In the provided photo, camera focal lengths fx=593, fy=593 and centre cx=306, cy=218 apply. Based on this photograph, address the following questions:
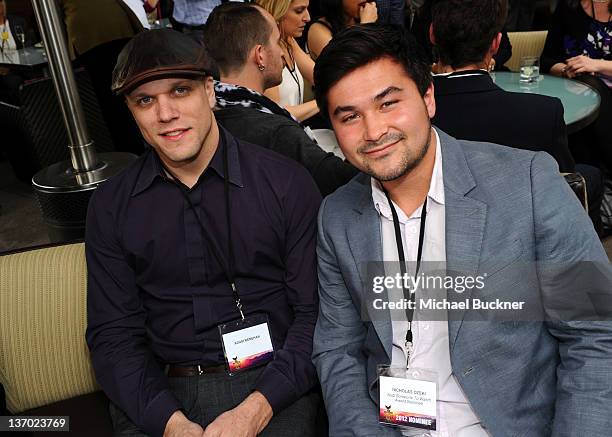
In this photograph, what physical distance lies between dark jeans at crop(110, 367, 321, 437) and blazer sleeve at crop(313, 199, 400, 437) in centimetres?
15

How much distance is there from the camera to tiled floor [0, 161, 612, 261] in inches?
159

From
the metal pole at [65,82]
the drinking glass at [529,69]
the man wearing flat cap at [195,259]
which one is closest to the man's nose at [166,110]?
the man wearing flat cap at [195,259]

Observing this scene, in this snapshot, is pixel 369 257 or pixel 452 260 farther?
pixel 369 257

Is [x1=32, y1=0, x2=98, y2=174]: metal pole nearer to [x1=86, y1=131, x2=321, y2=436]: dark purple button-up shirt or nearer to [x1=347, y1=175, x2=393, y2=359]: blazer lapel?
[x1=86, y1=131, x2=321, y2=436]: dark purple button-up shirt

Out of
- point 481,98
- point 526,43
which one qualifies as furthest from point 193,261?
point 526,43

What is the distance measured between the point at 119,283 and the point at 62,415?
1.52ft

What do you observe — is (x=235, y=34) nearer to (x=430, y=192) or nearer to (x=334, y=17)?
(x=430, y=192)

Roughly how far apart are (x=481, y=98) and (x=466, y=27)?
316 millimetres

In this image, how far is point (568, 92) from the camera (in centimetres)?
311

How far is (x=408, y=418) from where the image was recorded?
1.38 meters

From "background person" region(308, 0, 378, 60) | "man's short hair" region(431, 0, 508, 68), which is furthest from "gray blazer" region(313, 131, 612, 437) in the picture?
"background person" region(308, 0, 378, 60)

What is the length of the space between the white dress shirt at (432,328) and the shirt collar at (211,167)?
43cm

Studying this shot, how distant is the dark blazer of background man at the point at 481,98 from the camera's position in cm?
218

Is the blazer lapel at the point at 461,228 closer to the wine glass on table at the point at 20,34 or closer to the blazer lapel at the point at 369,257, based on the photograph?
the blazer lapel at the point at 369,257
